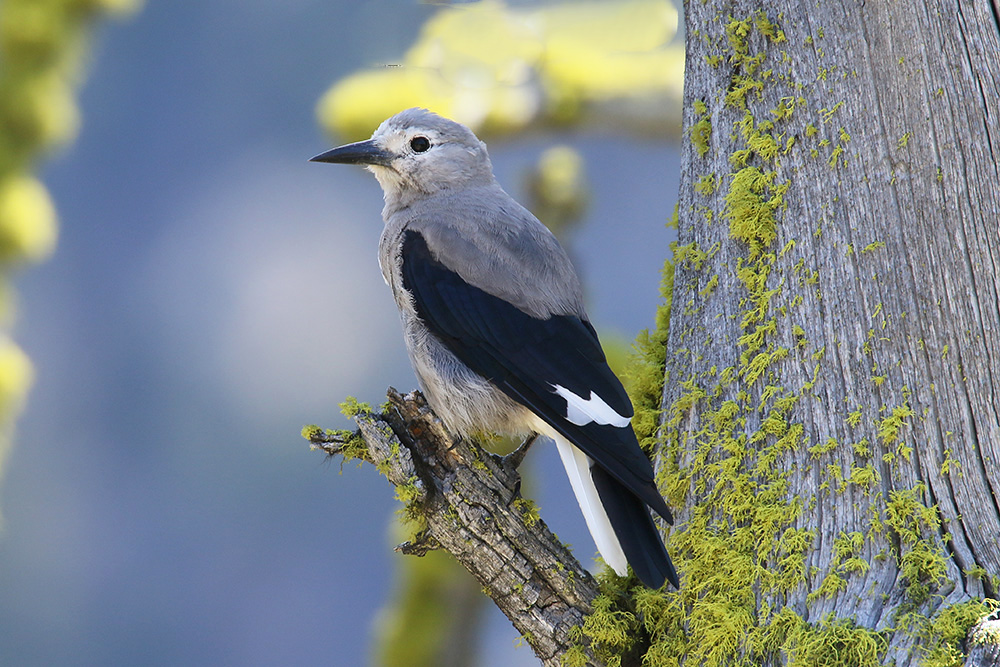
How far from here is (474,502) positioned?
67.5 inches

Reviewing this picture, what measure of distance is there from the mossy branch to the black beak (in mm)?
922

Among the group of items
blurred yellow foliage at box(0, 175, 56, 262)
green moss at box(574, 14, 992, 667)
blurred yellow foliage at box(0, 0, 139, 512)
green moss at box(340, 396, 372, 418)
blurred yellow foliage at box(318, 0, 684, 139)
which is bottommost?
green moss at box(574, 14, 992, 667)

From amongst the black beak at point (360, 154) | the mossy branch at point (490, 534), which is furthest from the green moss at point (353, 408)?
the black beak at point (360, 154)

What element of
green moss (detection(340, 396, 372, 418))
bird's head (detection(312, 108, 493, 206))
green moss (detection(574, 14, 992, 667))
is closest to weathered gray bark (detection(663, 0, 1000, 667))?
green moss (detection(574, 14, 992, 667))

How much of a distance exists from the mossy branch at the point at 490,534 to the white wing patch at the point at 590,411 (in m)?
0.20

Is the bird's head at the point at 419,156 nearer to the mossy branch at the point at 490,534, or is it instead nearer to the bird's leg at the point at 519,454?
the bird's leg at the point at 519,454

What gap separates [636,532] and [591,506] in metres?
0.13

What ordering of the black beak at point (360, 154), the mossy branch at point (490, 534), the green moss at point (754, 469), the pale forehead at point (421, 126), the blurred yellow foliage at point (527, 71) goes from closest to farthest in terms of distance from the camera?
A: the green moss at point (754, 469) < the mossy branch at point (490, 534) < the black beak at point (360, 154) < the pale forehead at point (421, 126) < the blurred yellow foliage at point (527, 71)

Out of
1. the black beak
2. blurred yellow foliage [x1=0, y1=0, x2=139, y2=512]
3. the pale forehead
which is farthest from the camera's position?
blurred yellow foliage [x1=0, y1=0, x2=139, y2=512]

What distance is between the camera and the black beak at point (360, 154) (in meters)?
2.41

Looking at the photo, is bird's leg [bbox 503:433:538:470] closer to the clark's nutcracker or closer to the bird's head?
the clark's nutcracker

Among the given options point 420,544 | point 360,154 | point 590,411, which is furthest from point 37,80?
point 590,411

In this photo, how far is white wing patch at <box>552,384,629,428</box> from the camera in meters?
1.74

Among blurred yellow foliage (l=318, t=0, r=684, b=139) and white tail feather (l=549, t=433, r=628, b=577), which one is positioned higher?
blurred yellow foliage (l=318, t=0, r=684, b=139)
